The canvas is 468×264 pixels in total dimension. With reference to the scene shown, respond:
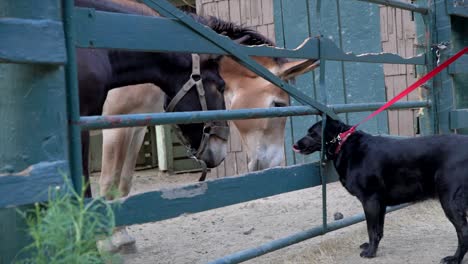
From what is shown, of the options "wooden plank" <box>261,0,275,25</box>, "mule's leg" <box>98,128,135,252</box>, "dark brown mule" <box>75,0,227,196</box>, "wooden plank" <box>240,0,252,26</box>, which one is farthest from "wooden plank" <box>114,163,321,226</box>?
"wooden plank" <box>240,0,252,26</box>

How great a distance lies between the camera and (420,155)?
9.46ft

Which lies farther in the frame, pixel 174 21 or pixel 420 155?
pixel 420 155

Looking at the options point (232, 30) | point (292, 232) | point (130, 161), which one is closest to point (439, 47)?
point (232, 30)

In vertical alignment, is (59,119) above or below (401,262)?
above

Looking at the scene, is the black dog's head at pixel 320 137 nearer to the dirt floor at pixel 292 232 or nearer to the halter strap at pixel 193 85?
the dirt floor at pixel 292 232

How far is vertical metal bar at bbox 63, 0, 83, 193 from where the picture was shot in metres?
1.73

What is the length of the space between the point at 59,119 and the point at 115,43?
46 cm

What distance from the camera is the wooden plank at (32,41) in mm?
1429

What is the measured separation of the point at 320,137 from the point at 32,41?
76.5 inches

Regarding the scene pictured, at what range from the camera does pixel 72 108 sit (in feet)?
5.70

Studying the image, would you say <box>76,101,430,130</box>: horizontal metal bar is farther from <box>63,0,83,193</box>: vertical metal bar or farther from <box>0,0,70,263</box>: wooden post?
<box>0,0,70,263</box>: wooden post

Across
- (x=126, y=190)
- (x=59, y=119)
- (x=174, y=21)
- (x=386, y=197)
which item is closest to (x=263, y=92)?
(x=126, y=190)

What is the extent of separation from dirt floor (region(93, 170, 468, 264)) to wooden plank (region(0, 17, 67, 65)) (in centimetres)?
201

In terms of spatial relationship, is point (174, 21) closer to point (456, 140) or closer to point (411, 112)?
point (456, 140)
